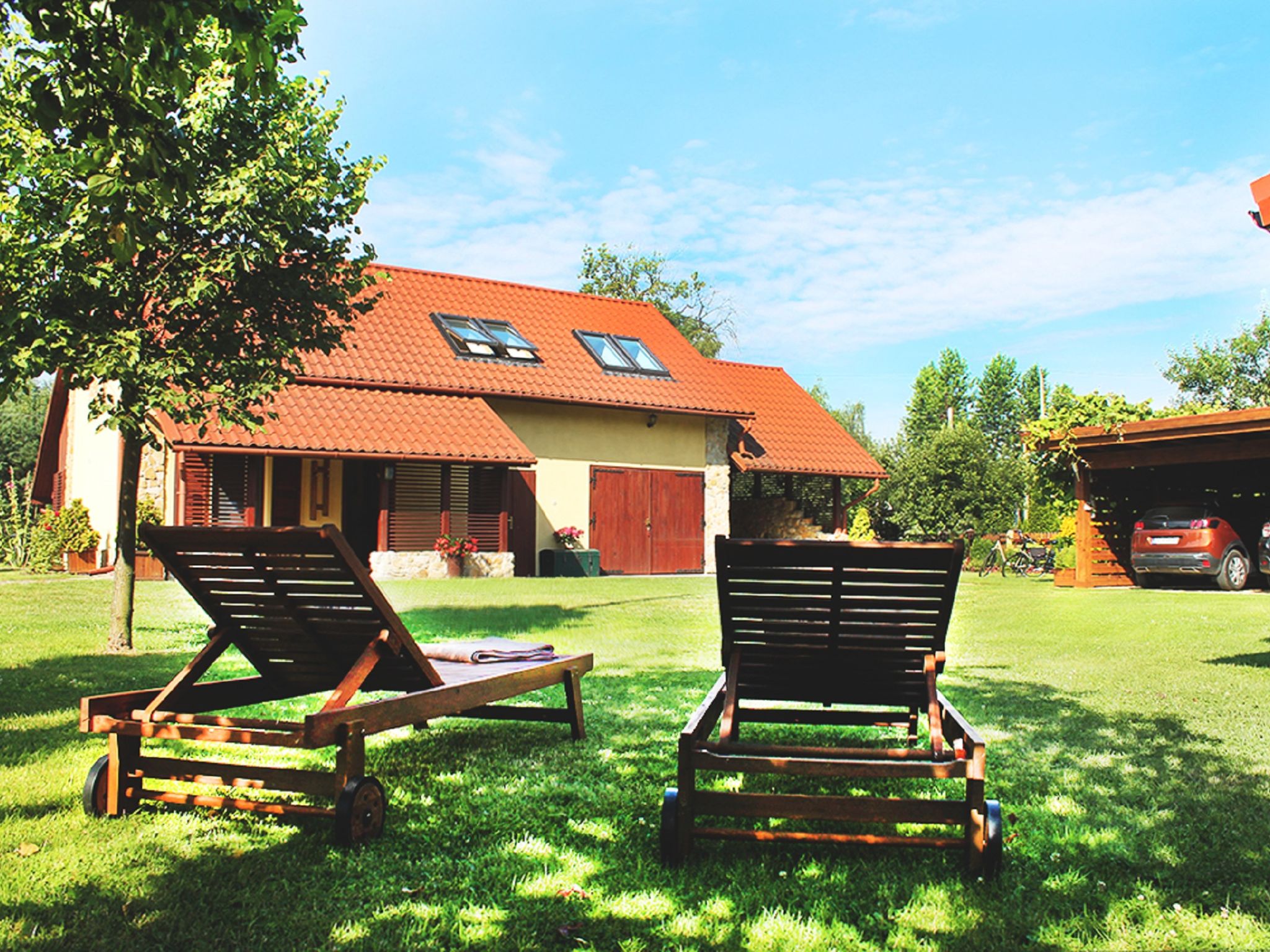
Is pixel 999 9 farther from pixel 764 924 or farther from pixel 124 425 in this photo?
pixel 764 924

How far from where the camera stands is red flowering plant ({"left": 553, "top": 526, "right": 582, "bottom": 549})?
2070 centimetres

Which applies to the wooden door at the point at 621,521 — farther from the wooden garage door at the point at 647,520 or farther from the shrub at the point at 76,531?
the shrub at the point at 76,531

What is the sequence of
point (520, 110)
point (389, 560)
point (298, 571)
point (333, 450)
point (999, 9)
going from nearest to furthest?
1. point (298, 571)
2. point (999, 9)
3. point (520, 110)
4. point (333, 450)
5. point (389, 560)

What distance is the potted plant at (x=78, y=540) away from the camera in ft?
65.8

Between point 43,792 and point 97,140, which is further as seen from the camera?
point 43,792

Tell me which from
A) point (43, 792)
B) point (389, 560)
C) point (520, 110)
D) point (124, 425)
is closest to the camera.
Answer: point (43, 792)

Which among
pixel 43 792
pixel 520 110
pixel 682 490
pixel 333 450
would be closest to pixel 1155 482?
pixel 682 490

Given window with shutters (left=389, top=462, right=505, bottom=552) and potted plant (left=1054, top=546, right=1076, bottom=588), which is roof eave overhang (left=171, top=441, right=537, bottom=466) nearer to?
window with shutters (left=389, top=462, right=505, bottom=552)

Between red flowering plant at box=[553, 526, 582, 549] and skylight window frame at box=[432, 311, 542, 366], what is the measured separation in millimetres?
3615

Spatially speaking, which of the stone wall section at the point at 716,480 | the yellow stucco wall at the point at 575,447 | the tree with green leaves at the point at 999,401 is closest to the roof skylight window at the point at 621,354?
the yellow stucco wall at the point at 575,447

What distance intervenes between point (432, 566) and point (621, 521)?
463cm

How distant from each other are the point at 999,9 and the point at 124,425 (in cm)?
994

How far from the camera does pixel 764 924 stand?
8.99 feet

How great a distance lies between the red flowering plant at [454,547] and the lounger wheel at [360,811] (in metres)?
15.4
